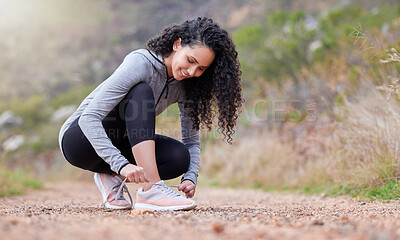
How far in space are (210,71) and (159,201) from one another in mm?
785

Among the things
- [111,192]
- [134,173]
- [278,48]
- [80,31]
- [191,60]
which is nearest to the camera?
[134,173]

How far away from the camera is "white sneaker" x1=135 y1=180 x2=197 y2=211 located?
5.95ft

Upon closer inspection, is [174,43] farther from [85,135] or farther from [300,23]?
[300,23]

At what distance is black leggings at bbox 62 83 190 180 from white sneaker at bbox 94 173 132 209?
5 centimetres

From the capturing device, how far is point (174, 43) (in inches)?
81.1

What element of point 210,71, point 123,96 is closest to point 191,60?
point 210,71

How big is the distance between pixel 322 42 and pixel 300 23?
948 mm

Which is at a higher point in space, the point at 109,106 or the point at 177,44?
the point at 177,44

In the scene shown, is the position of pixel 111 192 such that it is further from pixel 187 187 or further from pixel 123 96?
pixel 123 96

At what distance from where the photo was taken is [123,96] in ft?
6.30

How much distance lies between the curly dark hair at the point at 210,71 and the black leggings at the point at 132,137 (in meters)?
0.23

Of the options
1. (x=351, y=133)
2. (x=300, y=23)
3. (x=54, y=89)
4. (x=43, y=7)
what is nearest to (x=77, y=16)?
(x=43, y=7)

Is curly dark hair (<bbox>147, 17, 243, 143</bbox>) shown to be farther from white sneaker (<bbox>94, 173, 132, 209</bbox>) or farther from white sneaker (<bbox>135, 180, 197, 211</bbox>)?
white sneaker (<bbox>94, 173, 132, 209</bbox>)

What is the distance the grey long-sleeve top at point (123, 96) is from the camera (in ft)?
5.92
